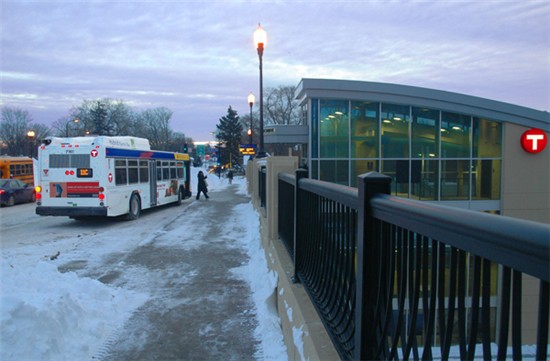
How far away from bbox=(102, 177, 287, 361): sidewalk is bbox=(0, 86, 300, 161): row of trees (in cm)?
6755

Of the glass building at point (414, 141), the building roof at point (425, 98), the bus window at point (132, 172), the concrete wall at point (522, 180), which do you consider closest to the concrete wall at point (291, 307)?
the bus window at point (132, 172)

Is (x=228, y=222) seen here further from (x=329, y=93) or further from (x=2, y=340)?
(x=2, y=340)

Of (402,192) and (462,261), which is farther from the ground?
(462,261)

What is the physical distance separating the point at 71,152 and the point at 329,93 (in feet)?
37.1

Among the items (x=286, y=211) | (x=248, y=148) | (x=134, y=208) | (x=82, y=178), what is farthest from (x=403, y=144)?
(x=286, y=211)

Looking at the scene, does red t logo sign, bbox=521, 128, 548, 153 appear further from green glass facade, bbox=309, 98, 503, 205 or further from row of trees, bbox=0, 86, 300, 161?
row of trees, bbox=0, 86, 300, 161

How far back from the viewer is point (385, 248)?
6.70ft

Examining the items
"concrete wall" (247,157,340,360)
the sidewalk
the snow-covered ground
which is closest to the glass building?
the sidewalk

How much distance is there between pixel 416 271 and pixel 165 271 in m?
6.55

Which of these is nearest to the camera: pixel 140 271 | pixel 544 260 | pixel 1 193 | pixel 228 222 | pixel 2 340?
pixel 544 260

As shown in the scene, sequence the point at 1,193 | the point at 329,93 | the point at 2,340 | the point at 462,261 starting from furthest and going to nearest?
the point at 1,193
the point at 329,93
the point at 2,340
the point at 462,261

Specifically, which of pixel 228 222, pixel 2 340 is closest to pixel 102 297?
pixel 2 340

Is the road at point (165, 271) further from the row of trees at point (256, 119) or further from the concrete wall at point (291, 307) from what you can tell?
the row of trees at point (256, 119)

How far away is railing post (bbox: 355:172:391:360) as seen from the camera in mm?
2156
